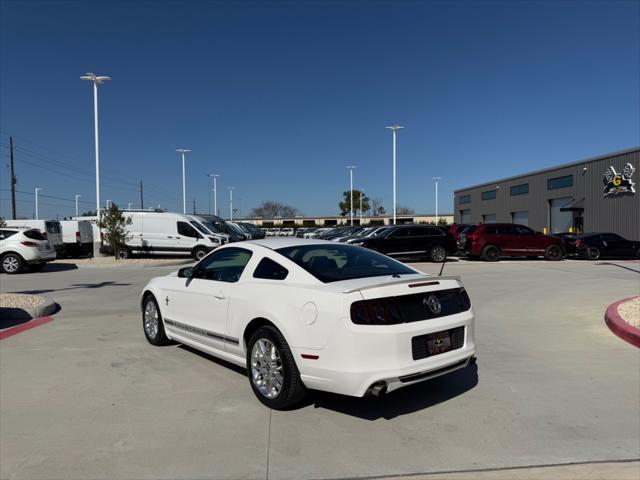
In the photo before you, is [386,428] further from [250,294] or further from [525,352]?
[525,352]

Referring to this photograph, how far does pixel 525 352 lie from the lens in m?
6.27

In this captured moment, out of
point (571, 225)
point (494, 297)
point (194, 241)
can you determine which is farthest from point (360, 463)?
point (571, 225)

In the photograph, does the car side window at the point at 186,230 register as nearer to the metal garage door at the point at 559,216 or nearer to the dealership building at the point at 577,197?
the dealership building at the point at 577,197

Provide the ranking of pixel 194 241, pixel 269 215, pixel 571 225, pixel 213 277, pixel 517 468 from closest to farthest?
pixel 517 468, pixel 213 277, pixel 194 241, pixel 571 225, pixel 269 215

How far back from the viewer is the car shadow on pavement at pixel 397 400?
4.30m

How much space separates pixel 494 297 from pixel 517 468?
Result: 313 inches

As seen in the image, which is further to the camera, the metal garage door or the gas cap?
the metal garage door

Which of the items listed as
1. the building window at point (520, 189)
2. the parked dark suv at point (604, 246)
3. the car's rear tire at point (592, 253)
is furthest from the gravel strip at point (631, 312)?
the building window at point (520, 189)

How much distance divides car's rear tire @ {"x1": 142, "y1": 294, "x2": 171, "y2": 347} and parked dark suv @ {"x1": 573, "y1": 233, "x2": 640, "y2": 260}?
21618 mm

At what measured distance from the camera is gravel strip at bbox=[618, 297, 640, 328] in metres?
7.30

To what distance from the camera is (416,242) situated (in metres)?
21.0

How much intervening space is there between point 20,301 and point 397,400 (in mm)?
8311

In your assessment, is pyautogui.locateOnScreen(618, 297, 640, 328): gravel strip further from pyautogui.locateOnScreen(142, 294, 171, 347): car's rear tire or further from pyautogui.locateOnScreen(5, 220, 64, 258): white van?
pyautogui.locateOnScreen(5, 220, 64, 258): white van

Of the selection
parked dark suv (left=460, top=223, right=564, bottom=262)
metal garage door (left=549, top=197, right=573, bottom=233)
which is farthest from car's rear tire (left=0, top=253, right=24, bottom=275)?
metal garage door (left=549, top=197, right=573, bottom=233)
